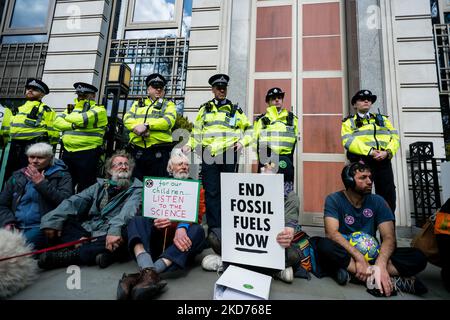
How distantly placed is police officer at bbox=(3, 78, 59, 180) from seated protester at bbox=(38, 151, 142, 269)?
7.67 feet

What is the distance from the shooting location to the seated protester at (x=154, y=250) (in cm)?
183

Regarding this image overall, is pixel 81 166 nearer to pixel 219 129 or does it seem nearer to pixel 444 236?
pixel 219 129

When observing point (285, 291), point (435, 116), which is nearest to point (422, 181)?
point (435, 116)

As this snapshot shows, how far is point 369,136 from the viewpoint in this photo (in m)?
3.62

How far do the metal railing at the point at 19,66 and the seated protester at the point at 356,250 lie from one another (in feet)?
29.8

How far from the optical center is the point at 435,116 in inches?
201

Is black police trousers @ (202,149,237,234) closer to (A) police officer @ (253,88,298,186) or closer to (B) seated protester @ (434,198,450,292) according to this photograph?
(A) police officer @ (253,88,298,186)

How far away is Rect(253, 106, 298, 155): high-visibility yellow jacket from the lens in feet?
12.8

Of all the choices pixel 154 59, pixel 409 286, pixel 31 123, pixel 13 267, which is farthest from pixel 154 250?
pixel 154 59

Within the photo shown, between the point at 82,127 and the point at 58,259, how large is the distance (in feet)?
7.50

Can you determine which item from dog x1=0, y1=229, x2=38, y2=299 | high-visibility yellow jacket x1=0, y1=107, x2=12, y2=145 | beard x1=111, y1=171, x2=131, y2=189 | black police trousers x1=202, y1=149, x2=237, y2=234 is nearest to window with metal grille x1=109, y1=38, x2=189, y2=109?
high-visibility yellow jacket x1=0, y1=107, x2=12, y2=145

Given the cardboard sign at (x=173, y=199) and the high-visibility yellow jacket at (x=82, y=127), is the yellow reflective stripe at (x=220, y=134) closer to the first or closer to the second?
the cardboard sign at (x=173, y=199)
